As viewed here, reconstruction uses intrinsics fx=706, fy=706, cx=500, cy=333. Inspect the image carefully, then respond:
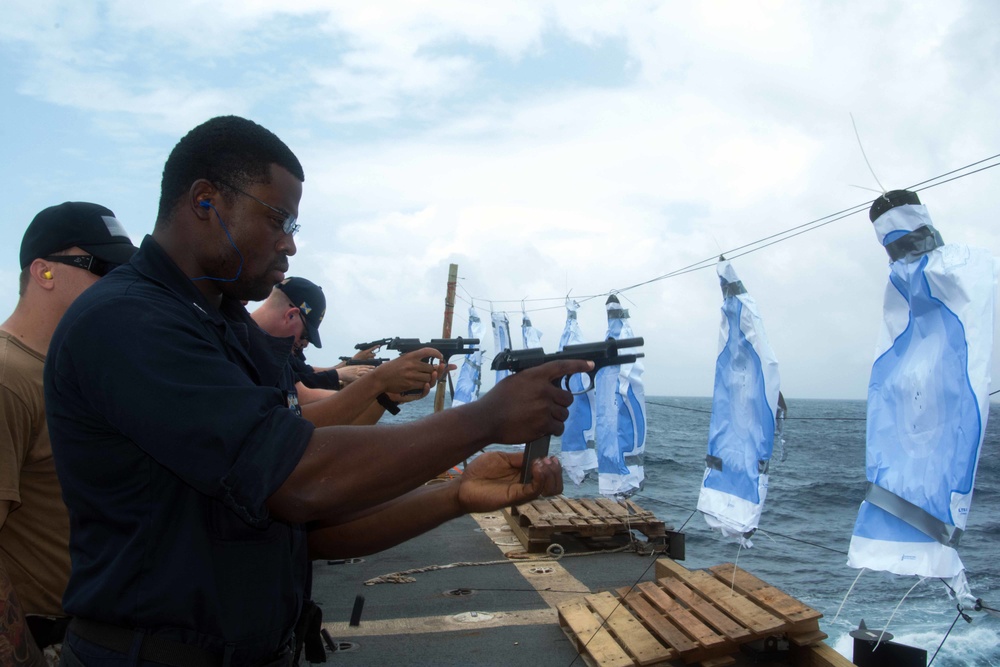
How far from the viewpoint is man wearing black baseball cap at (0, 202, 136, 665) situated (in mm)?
2285

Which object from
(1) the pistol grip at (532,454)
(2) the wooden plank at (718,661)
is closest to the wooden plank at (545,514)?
(2) the wooden plank at (718,661)

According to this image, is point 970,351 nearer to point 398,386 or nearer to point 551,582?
point 398,386

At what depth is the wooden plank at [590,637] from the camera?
16.3 ft

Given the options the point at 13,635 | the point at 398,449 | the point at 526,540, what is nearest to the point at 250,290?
the point at 398,449

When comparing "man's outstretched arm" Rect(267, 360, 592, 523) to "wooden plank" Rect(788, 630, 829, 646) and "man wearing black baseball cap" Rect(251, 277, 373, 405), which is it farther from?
"wooden plank" Rect(788, 630, 829, 646)

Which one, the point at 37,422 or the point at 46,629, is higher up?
the point at 37,422

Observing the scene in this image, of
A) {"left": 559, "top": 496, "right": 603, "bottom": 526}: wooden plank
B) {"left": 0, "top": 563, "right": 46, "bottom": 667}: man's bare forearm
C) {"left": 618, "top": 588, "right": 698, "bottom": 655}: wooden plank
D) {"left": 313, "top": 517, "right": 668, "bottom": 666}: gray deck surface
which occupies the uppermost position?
{"left": 0, "top": 563, "right": 46, "bottom": 667}: man's bare forearm

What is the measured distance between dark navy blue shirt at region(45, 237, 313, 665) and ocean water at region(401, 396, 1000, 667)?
3.37 m

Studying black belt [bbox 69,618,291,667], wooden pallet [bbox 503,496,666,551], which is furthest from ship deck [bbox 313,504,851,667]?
black belt [bbox 69,618,291,667]

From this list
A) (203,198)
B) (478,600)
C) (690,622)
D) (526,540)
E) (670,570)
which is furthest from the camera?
(526,540)

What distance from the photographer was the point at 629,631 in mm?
5324

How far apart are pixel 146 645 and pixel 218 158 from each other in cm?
130

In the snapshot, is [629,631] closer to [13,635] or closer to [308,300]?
[308,300]

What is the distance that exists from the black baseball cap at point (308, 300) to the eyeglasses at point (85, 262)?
9.77 feet
